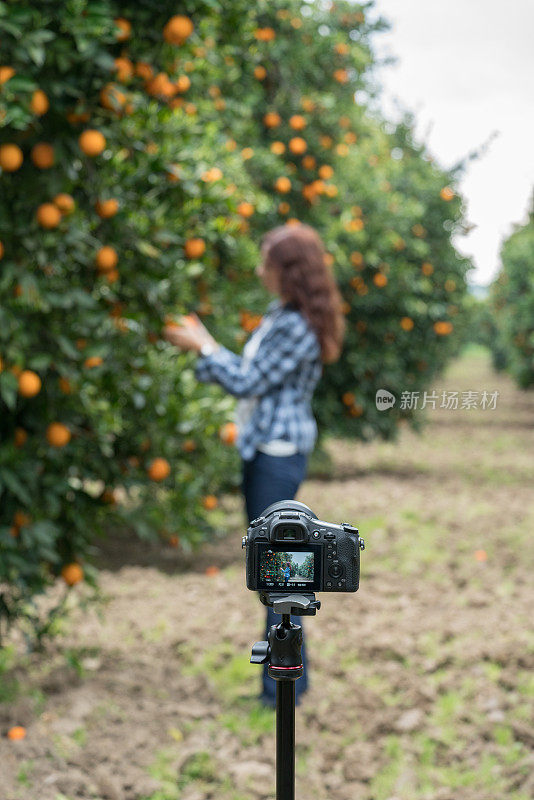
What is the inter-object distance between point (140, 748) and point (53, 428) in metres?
0.99

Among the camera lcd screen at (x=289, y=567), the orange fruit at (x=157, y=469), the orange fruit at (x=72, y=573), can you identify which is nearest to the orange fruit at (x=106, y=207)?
the orange fruit at (x=157, y=469)

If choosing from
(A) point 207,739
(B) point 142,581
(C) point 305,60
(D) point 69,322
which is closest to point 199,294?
(B) point 142,581

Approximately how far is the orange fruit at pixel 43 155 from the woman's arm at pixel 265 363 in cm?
68

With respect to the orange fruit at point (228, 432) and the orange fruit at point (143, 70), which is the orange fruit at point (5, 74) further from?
the orange fruit at point (228, 432)

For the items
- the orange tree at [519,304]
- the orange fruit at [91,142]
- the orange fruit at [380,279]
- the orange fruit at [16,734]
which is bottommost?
the orange fruit at [16,734]

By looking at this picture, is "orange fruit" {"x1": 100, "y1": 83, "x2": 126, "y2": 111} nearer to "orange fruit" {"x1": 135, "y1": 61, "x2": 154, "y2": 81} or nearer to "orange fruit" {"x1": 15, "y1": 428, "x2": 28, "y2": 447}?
"orange fruit" {"x1": 135, "y1": 61, "x2": 154, "y2": 81}

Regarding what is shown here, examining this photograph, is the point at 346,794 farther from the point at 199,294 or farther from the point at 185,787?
the point at 199,294

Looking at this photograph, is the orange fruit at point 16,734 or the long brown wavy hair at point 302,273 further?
the long brown wavy hair at point 302,273

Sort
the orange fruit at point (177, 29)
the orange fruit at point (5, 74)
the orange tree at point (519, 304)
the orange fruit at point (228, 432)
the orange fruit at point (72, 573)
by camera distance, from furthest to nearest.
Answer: the orange tree at point (519, 304)
the orange fruit at point (228, 432)
the orange fruit at point (72, 573)
the orange fruit at point (177, 29)
the orange fruit at point (5, 74)

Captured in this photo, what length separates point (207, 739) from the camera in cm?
280

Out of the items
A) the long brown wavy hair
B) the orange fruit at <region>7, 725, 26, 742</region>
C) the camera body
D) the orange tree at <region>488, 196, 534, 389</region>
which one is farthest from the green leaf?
the orange tree at <region>488, 196, 534, 389</region>

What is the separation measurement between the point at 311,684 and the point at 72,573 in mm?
957

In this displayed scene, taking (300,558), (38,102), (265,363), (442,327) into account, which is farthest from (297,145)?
(300,558)

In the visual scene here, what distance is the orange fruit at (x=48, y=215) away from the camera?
2.39m
